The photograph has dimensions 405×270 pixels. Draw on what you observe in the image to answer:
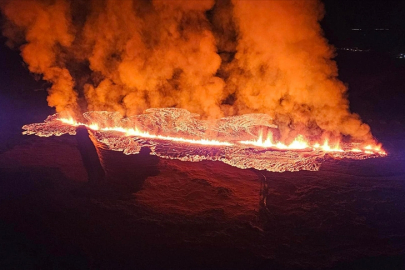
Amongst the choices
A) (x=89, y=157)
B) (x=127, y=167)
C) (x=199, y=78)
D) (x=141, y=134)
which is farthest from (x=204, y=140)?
(x=89, y=157)

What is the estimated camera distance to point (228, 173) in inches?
261

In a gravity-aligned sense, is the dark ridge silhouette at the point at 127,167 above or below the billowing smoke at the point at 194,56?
below

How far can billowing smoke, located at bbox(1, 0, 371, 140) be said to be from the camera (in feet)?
27.0

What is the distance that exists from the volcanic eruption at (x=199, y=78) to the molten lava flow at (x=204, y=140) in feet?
0.12

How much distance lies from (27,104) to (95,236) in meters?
12.1

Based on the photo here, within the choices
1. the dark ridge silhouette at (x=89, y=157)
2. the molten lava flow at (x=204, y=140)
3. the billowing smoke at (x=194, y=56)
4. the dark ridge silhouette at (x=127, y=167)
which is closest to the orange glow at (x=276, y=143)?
the molten lava flow at (x=204, y=140)

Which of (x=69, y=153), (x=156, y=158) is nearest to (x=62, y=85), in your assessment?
(x=69, y=153)

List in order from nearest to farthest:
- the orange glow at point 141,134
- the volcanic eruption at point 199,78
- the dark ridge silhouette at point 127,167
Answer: the dark ridge silhouette at point 127,167 → the volcanic eruption at point 199,78 → the orange glow at point 141,134

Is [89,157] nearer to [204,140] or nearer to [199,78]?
[204,140]

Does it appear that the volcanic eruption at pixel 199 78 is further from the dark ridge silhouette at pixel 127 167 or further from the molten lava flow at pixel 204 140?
the dark ridge silhouette at pixel 127 167

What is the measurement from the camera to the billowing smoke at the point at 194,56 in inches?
324

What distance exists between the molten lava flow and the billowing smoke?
458mm

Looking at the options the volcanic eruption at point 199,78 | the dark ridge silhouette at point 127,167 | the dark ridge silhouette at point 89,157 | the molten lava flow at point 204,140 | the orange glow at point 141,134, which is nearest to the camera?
the dark ridge silhouette at point 127,167

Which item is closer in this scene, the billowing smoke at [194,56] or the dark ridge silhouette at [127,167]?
the dark ridge silhouette at [127,167]
